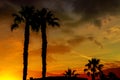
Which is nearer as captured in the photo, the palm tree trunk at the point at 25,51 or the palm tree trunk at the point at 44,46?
the palm tree trunk at the point at 25,51

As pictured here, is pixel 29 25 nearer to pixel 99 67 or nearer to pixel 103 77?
pixel 103 77

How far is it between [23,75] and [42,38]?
30.3 feet

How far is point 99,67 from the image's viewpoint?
111062mm

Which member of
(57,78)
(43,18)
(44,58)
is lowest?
(57,78)

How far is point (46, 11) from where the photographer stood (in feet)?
201

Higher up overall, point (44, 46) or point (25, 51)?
point (44, 46)

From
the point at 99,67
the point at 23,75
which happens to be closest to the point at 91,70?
the point at 99,67

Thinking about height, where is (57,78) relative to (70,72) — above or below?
below

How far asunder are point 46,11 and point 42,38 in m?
5.45

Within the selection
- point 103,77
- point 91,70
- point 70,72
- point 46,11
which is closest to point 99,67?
point 91,70

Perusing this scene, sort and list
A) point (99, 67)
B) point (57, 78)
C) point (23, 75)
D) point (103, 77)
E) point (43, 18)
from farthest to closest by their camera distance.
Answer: point (99, 67), point (103, 77), point (43, 18), point (23, 75), point (57, 78)

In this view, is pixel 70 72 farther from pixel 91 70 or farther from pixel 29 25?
pixel 29 25

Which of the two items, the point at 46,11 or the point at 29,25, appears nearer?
the point at 29,25

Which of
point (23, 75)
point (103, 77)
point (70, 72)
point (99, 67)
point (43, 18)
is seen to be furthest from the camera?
point (70, 72)
